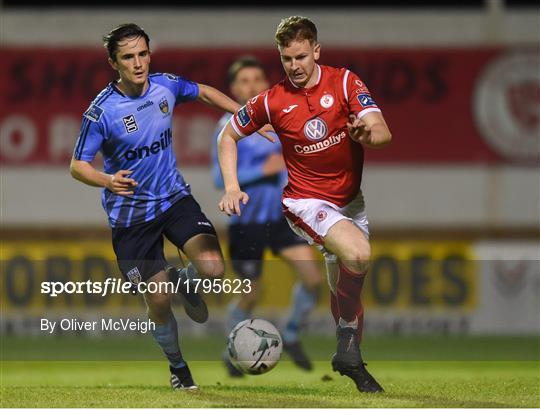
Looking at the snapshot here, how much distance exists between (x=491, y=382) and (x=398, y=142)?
6.72 metres

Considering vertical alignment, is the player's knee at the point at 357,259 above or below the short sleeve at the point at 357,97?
below

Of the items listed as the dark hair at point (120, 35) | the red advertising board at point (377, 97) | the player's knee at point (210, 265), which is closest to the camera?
the dark hair at point (120, 35)

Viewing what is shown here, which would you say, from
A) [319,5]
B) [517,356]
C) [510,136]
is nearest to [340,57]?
[319,5]

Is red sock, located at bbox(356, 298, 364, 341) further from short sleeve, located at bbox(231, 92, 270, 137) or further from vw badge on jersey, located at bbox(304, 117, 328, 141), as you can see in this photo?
short sleeve, located at bbox(231, 92, 270, 137)

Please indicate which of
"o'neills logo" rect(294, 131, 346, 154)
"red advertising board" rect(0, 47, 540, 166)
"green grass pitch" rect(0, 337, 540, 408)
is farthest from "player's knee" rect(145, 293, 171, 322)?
"red advertising board" rect(0, 47, 540, 166)

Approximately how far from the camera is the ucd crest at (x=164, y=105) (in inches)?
298

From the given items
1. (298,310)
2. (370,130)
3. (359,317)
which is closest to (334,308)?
(359,317)

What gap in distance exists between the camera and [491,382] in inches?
324

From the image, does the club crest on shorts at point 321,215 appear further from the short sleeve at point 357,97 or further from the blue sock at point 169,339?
the blue sock at point 169,339

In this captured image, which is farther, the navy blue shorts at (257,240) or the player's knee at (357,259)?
the navy blue shorts at (257,240)

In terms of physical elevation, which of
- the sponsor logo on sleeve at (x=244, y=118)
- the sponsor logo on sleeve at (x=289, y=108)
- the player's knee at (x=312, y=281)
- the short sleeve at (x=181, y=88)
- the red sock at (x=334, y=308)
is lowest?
the player's knee at (x=312, y=281)

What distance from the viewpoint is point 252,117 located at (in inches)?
284

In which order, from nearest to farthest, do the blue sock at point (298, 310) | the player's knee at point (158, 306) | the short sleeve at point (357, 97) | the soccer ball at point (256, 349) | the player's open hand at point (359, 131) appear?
the player's open hand at point (359, 131) < the short sleeve at point (357, 97) < the soccer ball at point (256, 349) < the player's knee at point (158, 306) < the blue sock at point (298, 310)

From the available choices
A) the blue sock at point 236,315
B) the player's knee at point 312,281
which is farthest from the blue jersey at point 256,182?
the blue sock at point 236,315
